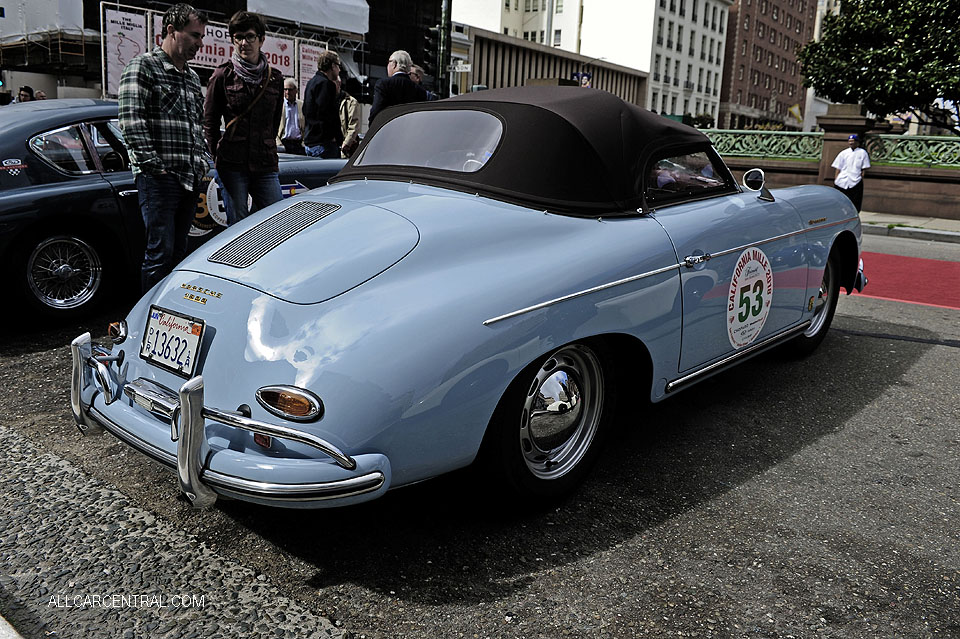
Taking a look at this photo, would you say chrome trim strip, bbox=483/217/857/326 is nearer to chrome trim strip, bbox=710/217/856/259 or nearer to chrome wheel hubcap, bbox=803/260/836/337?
chrome trim strip, bbox=710/217/856/259

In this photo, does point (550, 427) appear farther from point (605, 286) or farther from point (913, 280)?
point (913, 280)

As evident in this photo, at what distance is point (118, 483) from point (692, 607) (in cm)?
226

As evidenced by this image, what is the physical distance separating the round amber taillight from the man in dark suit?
5920mm

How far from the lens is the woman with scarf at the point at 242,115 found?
5.27 m

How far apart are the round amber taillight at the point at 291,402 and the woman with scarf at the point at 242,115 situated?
344 cm

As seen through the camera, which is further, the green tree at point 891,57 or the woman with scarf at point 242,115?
the green tree at point 891,57

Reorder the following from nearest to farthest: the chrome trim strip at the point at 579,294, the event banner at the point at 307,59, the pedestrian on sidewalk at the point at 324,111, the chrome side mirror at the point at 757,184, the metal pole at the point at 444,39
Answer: the chrome trim strip at the point at 579,294, the chrome side mirror at the point at 757,184, the pedestrian on sidewalk at the point at 324,111, the metal pole at the point at 444,39, the event banner at the point at 307,59

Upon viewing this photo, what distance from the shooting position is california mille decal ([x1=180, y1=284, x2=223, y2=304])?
267 centimetres

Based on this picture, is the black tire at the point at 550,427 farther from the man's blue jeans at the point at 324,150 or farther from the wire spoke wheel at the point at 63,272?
the man's blue jeans at the point at 324,150

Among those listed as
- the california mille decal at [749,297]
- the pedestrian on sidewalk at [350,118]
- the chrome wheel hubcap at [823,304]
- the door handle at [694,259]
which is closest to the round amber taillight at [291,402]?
the door handle at [694,259]

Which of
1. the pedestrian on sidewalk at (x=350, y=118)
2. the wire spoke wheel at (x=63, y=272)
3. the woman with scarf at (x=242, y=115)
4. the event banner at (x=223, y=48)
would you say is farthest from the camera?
the event banner at (x=223, y=48)

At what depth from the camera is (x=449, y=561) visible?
2.58 m

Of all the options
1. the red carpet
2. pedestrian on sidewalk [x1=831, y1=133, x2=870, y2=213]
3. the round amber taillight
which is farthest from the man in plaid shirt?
pedestrian on sidewalk [x1=831, y1=133, x2=870, y2=213]

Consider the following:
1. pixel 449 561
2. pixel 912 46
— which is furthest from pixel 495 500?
pixel 912 46
